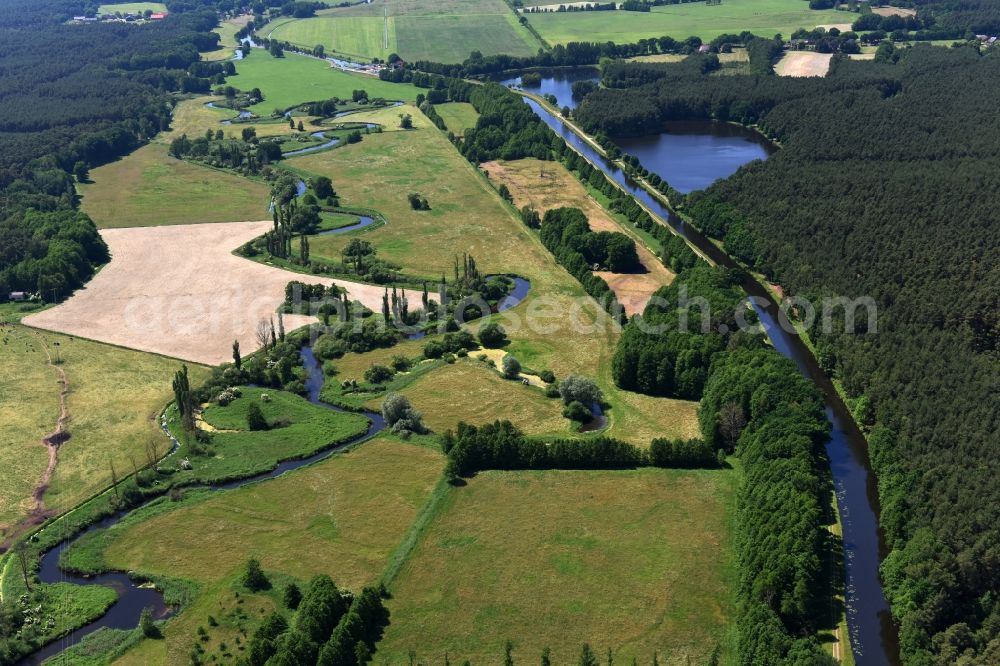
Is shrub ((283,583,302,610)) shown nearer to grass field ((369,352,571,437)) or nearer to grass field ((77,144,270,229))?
grass field ((369,352,571,437))

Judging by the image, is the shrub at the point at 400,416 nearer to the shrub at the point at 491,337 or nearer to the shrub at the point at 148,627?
the shrub at the point at 491,337

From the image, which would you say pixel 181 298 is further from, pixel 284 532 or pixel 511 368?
pixel 284 532

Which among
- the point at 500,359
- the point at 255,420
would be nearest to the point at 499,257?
the point at 500,359

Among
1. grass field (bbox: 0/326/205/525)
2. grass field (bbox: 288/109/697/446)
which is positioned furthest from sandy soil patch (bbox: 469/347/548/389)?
grass field (bbox: 0/326/205/525)

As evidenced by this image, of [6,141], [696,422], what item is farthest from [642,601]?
[6,141]

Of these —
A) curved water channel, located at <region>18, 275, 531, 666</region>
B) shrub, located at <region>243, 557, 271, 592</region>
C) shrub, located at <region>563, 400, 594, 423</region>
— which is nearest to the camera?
curved water channel, located at <region>18, 275, 531, 666</region>

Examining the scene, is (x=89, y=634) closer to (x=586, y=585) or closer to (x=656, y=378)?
(x=586, y=585)
